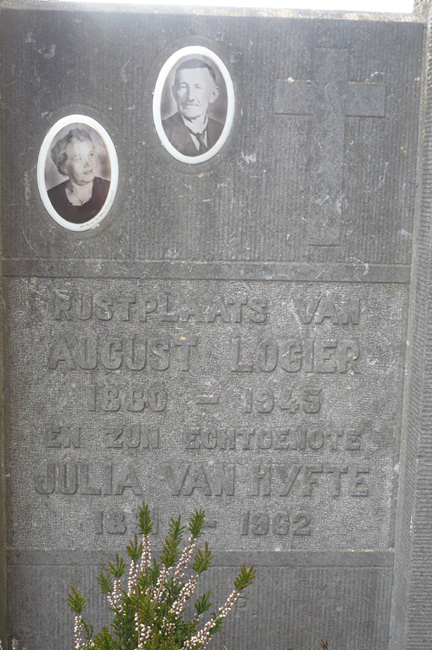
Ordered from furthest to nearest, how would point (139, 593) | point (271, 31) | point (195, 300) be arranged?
point (195, 300) < point (271, 31) < point (139, 593)

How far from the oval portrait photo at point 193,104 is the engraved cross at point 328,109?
0.27 metres

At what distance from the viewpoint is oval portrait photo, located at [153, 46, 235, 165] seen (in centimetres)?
248

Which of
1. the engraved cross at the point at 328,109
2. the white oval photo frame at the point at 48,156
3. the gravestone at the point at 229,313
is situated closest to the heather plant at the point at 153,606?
the gravestone at the point at 229,313

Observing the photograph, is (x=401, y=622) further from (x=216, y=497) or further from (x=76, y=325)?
(x=76, y=325)

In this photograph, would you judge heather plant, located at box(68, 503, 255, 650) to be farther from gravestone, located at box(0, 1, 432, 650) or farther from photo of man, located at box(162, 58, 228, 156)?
photo of man, located at box(162, 58, 228, 156)

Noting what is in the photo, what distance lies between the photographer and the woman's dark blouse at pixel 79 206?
256 cm

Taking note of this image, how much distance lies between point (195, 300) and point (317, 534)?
4.62ft

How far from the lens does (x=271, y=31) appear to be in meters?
2.48

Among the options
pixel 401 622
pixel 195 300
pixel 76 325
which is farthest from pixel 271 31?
pixel 401 622

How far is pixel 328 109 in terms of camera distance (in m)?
2.55

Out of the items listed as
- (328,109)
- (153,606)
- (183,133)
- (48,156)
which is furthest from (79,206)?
(153,606)

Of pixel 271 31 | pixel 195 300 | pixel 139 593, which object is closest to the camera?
pixel 139 593

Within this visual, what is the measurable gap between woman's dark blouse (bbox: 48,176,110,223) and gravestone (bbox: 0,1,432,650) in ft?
0.03

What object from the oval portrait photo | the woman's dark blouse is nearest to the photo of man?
the oval portrait photo
